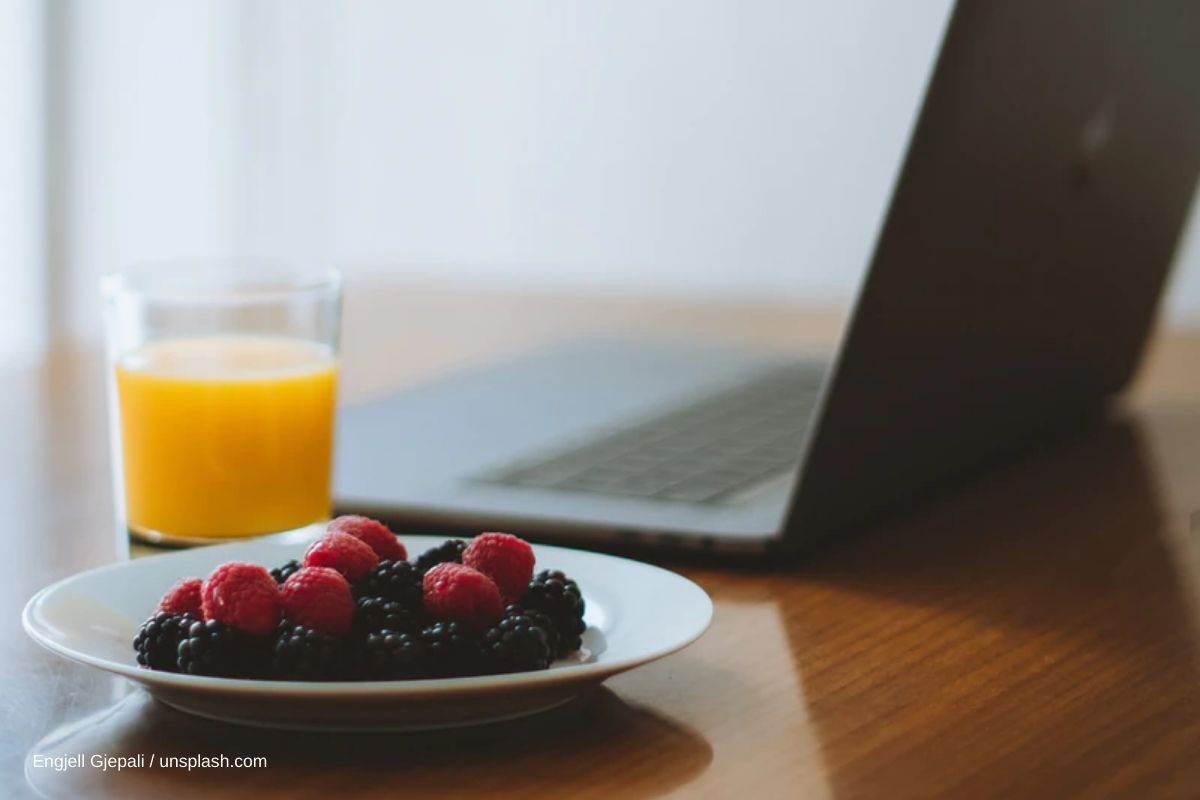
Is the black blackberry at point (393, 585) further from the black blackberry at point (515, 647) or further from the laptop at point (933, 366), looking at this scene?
the laptop at point (933, 366)

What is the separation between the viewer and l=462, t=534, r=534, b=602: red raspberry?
0.67m

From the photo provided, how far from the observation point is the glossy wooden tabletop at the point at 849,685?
23.0 inches

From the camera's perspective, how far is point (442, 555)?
0.69 metres

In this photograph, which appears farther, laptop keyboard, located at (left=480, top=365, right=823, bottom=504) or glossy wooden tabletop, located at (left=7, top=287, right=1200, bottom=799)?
laptop keyboard, located at (left=480, top=365, right=823, bottom=504)

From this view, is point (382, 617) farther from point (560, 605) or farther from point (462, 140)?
point (462, 140)

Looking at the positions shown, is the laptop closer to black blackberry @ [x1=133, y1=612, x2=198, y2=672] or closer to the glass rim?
the glass rim

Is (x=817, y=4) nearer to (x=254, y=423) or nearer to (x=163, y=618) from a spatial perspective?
(x=254, y=423)

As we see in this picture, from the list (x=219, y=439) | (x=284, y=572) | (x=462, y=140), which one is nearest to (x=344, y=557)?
(x=284, y=572)

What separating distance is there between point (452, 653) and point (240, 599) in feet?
0.25

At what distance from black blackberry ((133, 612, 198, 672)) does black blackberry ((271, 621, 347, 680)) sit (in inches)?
1.6

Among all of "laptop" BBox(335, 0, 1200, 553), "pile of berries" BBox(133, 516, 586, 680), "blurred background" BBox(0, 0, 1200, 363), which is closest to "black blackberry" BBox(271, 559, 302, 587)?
"pile of berries" BBox(133, 516, 586, 680)

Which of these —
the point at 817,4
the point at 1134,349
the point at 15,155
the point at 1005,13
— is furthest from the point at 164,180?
the point at 1005,13

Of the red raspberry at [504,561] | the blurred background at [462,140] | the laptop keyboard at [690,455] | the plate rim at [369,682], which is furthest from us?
the blurred background at [462,140]

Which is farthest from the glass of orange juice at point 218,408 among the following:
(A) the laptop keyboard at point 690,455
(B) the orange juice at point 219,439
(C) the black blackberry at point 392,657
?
(C) the black blackberry at point 392,657
